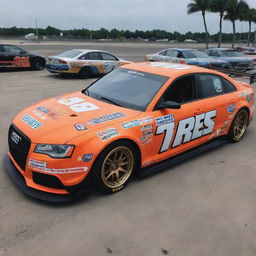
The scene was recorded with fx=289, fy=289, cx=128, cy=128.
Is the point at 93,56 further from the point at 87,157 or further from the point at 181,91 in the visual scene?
the point at 87,157

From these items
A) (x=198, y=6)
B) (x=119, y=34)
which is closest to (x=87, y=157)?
(x=198, y=6)

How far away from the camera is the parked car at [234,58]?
53.7ft

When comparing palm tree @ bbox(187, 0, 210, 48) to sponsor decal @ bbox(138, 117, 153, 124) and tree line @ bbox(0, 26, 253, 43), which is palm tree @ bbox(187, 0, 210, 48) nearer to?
sponsor decal @ bbox(138, 117, 153, 124)

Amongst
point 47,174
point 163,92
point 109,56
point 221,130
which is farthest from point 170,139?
point 109,56

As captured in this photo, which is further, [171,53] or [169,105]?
[171,53]

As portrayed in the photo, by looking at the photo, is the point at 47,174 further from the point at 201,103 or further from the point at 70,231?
the point at 201,103

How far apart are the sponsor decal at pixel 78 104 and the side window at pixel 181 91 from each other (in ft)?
3.48

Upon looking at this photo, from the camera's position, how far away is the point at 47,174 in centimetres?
322

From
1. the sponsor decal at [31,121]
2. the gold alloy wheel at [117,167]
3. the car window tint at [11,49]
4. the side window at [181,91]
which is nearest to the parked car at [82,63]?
the car window tint at [11,49]

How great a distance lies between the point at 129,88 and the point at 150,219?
2.00 meters

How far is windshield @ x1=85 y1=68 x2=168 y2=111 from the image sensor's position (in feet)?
13.4

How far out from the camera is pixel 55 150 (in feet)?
10.6

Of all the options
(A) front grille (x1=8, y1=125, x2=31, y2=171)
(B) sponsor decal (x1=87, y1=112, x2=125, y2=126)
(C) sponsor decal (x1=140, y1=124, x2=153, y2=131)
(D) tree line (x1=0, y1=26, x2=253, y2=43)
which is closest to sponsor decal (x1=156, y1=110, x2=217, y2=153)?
(C) sponsor decal (x1=140, y1=124, x2=153, y2=131)

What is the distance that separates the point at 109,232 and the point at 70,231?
0.40 meters
